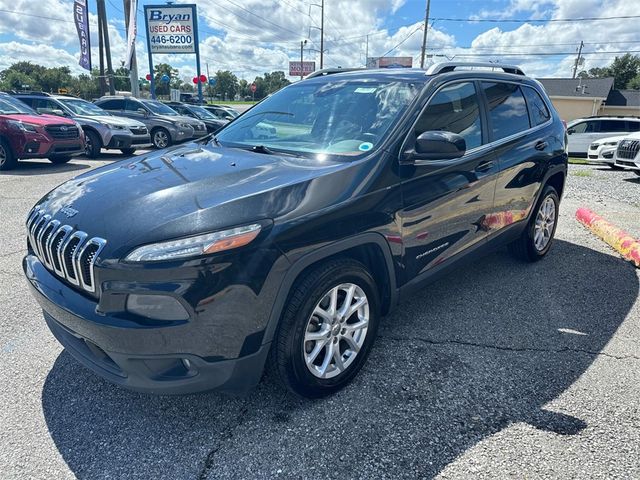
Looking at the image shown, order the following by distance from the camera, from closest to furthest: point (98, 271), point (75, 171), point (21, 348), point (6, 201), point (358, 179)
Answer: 1. point (98, 271)
2. point (358, 179)
3. point (21, 348)
4. point (6, 201)
5. point (75, 171)

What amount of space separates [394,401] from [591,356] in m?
1.52

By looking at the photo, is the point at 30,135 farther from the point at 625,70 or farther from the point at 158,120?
the point at 625,70

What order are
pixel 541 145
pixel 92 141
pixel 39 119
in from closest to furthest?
pixel 541 145, pixel 39 119, pixel 92 141

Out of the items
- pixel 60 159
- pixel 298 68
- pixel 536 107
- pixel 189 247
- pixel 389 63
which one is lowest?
pixel 60 159

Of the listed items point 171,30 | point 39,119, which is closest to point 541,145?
point 39,119

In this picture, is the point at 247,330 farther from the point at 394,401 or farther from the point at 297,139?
the point at 297,139

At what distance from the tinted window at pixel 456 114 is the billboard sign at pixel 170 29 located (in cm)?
2426

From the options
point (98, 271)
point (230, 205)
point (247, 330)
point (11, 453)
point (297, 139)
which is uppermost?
point (297, 139)

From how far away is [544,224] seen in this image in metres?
4.70

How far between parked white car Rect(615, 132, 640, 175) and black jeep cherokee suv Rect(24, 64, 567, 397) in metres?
8.82

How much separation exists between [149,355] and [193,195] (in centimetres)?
79

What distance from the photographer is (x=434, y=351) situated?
10.1 feet

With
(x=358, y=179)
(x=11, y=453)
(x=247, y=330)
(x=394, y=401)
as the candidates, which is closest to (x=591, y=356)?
(x=394, y=401)

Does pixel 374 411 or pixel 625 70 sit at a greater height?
pixel 625 70
